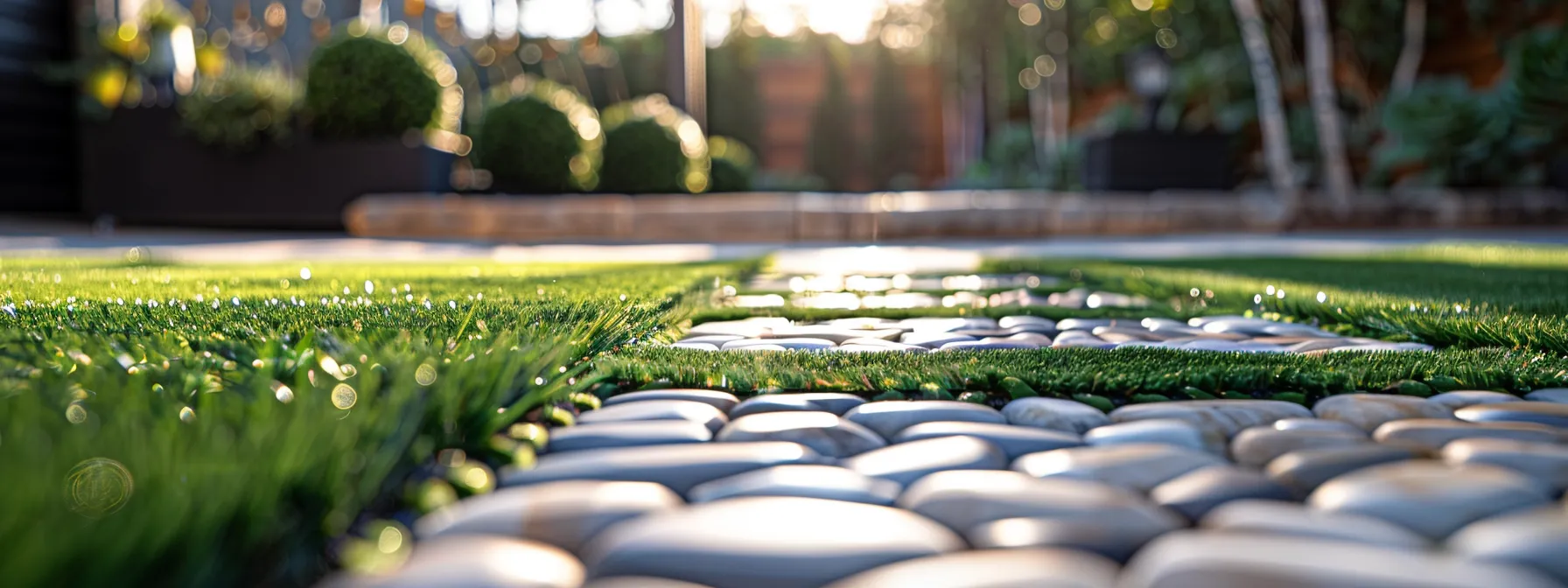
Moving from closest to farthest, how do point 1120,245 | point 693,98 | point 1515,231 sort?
point 1120,245, point 1515,231, point 693,98

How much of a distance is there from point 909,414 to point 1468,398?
74 cm

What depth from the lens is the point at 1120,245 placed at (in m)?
6.40

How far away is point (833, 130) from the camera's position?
19.4 metres

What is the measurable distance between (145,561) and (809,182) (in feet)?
51.1

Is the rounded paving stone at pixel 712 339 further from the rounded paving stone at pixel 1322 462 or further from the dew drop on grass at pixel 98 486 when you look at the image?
Result: the dew drop on grass at pixel 98 486

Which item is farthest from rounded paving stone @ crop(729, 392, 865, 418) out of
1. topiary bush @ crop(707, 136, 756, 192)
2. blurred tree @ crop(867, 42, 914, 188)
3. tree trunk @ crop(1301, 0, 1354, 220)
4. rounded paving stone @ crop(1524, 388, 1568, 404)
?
blurred tree @ crop(867, 42, 914, 188)

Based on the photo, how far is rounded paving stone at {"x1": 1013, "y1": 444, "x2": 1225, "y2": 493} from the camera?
3.19 ft

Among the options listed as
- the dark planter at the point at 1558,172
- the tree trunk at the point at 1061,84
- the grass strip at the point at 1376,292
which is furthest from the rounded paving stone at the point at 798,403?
the tree trunk at the point at 1061,84

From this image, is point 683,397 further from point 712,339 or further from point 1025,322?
point 1025,322

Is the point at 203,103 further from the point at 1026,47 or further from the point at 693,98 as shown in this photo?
the point at 1026,47

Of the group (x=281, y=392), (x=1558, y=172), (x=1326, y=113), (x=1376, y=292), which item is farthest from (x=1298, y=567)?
(x=1558, y=172)

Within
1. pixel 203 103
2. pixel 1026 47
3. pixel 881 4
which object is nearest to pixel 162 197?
pixel 203 103

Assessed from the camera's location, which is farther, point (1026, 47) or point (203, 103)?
point (1026, 47)

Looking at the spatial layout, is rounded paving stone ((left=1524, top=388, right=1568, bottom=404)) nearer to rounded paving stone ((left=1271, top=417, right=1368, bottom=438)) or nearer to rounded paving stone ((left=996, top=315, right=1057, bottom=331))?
rounded paving stone ((left=1271, top=417, right=1368, bottom=438))
